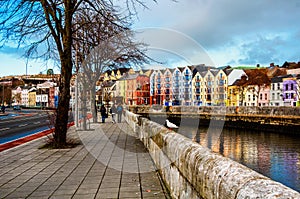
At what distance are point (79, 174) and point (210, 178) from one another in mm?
5630

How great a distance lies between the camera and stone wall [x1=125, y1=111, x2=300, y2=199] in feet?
7.97

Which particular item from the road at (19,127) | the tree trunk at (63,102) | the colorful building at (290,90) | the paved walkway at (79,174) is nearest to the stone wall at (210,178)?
the paved walkway at (79,174)

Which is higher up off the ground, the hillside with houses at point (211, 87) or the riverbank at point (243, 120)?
the hillside with houses at point (211, 87)

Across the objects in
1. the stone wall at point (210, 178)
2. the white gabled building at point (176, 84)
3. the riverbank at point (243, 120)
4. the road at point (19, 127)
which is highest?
the white gabled building at point (176, 84)

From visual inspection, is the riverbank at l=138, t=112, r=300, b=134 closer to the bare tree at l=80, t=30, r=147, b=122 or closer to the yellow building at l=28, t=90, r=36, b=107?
the bare tree at l=80, t=30, r=147, b=122

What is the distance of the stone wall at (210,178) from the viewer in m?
2.43

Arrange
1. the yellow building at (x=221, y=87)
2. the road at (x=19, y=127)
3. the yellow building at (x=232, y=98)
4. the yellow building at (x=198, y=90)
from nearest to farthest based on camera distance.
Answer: the road at (x=19, y=127)
the yellow building at (x=232, y=98)
the yellow building at (x=221, y=87)
the yellow building at (x=198, y=90)

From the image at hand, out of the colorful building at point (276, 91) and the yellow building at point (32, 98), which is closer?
the colorful building at point (276, 91)

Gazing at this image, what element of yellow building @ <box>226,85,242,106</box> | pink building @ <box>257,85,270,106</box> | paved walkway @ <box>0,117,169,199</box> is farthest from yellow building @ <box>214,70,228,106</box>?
paved walkway @ <box>0,117,169,199</box>

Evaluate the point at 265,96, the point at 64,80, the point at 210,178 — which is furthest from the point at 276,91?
the point at 210,178

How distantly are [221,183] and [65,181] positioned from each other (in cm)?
531

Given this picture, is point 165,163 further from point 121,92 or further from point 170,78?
point 121,92

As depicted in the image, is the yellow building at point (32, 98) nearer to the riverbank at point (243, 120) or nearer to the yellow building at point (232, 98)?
the yellow building at point (232, 98)

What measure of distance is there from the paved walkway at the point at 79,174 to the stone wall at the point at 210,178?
1.04 meters
